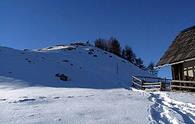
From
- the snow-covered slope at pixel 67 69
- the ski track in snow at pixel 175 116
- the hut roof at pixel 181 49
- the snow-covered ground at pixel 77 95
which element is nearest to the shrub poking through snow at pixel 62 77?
the snow-covered slope at pixel 67 69

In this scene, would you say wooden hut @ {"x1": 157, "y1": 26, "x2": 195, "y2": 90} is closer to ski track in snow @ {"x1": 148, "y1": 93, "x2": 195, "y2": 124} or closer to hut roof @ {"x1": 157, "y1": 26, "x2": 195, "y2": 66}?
hut roof @ {"x1": 157, "y1": 26, "x2": 195, "y2": 66}

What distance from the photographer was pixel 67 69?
5822cm

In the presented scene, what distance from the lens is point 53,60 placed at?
64250mm

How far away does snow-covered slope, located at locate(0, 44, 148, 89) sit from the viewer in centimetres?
4655

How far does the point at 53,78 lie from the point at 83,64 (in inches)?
787

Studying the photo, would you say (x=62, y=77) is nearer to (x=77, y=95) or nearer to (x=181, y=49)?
(x=77, y=95)

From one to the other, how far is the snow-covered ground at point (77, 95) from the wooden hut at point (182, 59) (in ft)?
7.29

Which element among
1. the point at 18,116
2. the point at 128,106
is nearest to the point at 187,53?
the point at 128,106

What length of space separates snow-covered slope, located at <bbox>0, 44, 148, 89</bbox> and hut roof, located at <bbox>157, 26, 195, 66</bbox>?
51.3 ft

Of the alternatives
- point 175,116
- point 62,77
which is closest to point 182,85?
point 175,116

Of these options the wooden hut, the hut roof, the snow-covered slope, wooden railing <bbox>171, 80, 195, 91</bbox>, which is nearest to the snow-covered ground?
the snow-covered slope

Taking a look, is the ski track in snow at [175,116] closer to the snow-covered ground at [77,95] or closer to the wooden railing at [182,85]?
the snow-covered ground at [77,95]

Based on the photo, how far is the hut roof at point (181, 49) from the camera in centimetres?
2549

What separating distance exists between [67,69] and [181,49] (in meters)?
32.9
